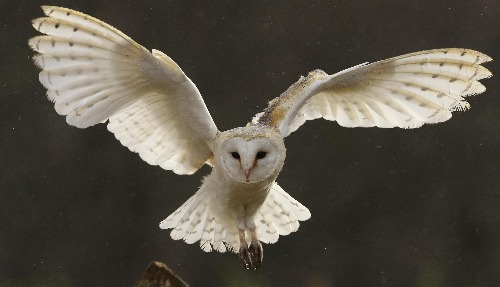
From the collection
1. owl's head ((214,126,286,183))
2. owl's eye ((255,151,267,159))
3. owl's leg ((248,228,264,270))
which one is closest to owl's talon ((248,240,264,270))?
owl's leg ((248,228,264,270))

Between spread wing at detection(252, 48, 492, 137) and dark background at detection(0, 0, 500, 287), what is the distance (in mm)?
4230

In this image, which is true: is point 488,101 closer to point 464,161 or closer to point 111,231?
point 464,161

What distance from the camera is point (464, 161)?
9.96 metres

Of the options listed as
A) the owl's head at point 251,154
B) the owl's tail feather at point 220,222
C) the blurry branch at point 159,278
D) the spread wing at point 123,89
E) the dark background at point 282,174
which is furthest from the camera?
the dark background at point 282,174

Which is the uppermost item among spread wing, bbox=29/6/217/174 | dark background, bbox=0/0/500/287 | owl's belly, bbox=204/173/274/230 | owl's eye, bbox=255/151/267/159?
spread wing, bbox=29/6/217/174

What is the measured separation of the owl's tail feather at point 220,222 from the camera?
516 cm

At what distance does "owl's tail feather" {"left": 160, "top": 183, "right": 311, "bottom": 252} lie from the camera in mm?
5164

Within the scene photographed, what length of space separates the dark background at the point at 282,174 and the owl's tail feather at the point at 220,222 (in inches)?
163

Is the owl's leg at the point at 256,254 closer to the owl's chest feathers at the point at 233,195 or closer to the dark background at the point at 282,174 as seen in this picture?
the owl's chest feathers at the point at 233,195

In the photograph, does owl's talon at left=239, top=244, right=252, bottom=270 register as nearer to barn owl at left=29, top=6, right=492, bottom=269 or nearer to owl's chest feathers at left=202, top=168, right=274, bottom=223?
barn owl at left=29, top=6, right=492, bottom=269

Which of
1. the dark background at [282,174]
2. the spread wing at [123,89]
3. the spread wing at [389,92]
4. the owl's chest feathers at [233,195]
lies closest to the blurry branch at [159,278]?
the spread wing at [123,89]

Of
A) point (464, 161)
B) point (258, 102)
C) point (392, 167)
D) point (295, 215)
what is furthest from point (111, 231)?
point (295, 215)

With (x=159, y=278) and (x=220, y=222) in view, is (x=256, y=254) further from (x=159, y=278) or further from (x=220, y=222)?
(x=159, y=278)

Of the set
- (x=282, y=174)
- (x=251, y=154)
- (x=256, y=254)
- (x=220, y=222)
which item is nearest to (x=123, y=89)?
(x=251, y=154)
